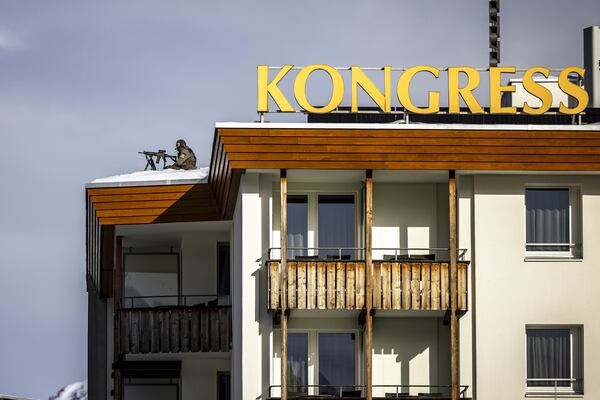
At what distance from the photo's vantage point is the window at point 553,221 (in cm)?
4806

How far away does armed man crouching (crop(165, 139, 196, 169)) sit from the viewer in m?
58.7

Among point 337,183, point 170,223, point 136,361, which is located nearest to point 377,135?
point 337,183

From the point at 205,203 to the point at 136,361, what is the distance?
6.27m

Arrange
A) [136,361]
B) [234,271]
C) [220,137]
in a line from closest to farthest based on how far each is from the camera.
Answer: [220,137]
[234,271]
[136,361]

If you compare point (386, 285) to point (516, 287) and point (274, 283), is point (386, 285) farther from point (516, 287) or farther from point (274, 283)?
point (516, 287)

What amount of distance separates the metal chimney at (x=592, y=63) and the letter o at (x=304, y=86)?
1761cm

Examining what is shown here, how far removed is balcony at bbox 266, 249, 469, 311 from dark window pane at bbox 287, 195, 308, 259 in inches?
70.4

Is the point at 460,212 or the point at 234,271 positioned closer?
the point at 460,212

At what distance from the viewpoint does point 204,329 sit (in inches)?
2153

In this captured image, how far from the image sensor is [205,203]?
5438 centimetres

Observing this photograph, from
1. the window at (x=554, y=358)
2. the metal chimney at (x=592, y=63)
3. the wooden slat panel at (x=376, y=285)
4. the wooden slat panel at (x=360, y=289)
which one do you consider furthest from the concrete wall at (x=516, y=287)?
A: the metal chimney at (x=592, y=63)

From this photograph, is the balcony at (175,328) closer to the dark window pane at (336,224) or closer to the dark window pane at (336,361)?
the dark window pane at (336,361)

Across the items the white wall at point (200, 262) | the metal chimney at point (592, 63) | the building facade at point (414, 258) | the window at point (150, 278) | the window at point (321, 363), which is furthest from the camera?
the metal chimney at point (592, 63)

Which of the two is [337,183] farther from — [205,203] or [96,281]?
[96,281]
